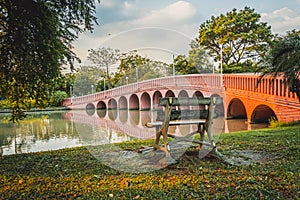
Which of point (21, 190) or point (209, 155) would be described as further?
point (209, 155)

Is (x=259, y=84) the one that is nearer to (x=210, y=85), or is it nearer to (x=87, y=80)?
(x=210, y=85)

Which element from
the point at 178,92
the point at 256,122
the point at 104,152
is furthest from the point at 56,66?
the point at 256,122

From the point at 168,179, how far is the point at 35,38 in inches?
147

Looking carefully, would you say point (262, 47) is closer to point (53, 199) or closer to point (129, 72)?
point (129, 72)

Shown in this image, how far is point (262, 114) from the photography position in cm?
1844

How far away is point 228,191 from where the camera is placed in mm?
3475

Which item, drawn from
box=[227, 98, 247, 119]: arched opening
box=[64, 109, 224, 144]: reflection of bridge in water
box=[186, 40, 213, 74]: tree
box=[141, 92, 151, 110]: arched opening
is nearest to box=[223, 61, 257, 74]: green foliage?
box=[227, 98, 247, 119]: arched opening

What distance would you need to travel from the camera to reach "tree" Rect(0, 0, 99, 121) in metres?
5.51

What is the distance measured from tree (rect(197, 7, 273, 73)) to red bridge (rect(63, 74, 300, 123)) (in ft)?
35.3

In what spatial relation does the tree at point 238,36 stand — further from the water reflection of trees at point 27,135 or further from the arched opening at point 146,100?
the arched opening at point 146,100

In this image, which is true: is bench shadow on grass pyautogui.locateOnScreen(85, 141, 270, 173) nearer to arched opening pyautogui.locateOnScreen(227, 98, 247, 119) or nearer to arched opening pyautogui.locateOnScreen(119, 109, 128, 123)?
arched opening pyautogui.locateOnScreen(119, 109, 128, 123)

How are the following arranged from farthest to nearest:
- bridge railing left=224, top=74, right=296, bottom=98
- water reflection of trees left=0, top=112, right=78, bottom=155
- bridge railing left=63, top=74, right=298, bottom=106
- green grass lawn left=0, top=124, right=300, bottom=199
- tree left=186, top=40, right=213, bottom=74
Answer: bridge railing left=224, top=74, right=296, bottom=98 < water reflection of trees left=0, top=112, right=78, bottom=155 < tree left=186, top=40, right=213, bottom=74 < bridge railing left=63, top=74, right=298, bottom=106 < green grass lawn left=0, top=124, right=300, bottom=199

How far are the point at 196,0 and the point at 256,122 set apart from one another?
11.5 meters

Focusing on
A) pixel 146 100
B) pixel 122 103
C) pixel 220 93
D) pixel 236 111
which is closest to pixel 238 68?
pixel 236 111
